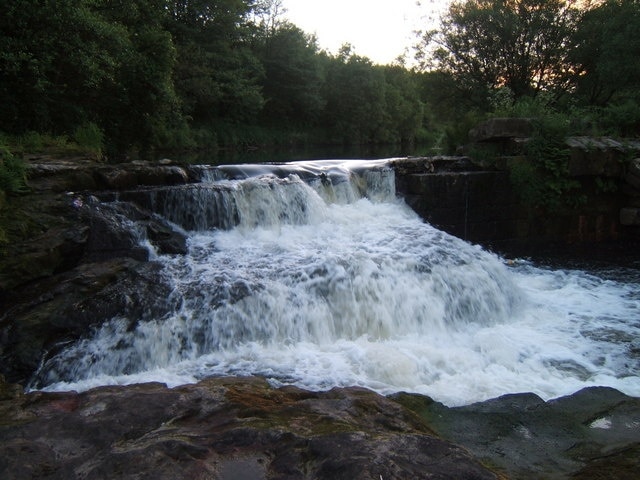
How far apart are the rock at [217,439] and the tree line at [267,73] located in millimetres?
7399

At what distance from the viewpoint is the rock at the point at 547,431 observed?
2.93 meters

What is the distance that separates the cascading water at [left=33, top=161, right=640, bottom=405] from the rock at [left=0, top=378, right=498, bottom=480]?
125 cm

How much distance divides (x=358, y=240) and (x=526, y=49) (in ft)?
54.2

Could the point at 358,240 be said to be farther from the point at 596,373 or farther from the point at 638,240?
the point at 638,240

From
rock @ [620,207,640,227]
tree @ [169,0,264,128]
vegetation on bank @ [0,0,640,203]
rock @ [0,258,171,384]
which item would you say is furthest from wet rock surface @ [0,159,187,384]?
tree @ [169,0,264,128]

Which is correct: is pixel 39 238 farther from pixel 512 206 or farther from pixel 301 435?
pixel 512 206

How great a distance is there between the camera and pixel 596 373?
15.8 feet

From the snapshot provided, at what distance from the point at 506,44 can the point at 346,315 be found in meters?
18.5

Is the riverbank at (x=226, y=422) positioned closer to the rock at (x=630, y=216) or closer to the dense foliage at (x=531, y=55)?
the rock at (x=630, y=216)

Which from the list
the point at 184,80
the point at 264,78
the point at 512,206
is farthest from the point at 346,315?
the point at 264,78

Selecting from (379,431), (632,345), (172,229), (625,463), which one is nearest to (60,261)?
(172,229)

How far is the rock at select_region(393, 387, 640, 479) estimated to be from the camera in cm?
293

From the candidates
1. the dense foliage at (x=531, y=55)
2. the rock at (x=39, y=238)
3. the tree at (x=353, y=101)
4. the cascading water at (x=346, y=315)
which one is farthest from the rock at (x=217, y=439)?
the tree at (x=353, y=101)

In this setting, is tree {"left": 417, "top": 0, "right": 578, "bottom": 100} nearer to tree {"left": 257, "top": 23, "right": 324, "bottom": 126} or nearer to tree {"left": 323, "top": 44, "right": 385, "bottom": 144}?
tree {"left": 257, "top": 23, "right": 324, "bottom": 126}
